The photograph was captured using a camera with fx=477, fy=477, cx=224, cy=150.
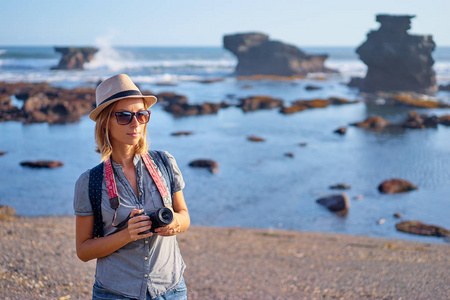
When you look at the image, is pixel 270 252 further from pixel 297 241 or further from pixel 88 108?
pixel 88 108

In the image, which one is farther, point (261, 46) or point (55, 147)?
point (261, 46)

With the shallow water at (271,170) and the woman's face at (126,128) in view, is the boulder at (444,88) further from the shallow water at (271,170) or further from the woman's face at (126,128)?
the woman's face at (126,128)

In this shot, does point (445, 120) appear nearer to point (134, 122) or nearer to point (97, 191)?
point (134, 122)

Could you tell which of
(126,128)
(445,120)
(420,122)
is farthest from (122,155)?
(445,120)

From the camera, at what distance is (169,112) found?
30.2 m

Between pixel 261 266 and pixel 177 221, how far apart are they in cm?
507

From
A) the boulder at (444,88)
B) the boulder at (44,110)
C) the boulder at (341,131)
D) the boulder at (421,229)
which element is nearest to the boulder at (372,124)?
the boulder at (341,131)

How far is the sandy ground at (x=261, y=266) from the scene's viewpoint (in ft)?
19.4

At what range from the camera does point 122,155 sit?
2.66 m

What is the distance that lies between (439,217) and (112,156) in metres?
10.6

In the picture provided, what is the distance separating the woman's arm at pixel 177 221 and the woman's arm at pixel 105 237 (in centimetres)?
9

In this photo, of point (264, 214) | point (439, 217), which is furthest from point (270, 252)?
point (439, 217)

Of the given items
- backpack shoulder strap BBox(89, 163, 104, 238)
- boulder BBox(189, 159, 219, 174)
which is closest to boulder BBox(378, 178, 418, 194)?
boulder BBox(189, 159, 219, 174)

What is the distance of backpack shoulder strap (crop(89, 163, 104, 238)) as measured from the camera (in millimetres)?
2463
